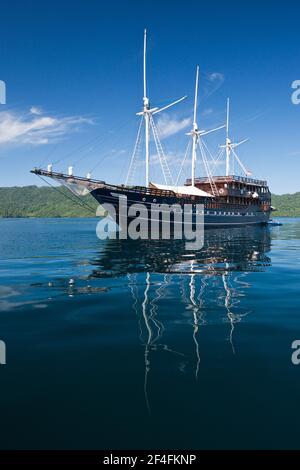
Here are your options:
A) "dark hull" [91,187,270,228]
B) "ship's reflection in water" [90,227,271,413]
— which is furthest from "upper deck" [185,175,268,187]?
"ship's reflection in water" [90,227,271,413]

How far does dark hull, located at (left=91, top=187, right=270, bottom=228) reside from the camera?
40938mm

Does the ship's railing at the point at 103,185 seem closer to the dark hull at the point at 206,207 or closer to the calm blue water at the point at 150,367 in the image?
the dark hull at the point at 206,207

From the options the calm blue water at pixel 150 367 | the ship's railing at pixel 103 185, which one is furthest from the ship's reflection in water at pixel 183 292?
the ship's railing at pixel 103 185

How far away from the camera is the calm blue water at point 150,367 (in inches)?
164

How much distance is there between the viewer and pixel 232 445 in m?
3.96

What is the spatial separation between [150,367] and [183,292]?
636cm

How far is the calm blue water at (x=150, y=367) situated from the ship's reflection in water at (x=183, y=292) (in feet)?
0.18

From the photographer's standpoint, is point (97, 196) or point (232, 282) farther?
point (97, 196)

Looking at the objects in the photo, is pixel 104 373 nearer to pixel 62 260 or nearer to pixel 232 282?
pixel 232 282

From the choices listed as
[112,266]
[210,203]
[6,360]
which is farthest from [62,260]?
[210,203]

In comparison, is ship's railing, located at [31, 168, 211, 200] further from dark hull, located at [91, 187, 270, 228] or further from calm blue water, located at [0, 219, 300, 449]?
calm blue water, located at [0, 219, 300, 449]

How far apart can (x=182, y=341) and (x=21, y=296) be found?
7417 millimetres

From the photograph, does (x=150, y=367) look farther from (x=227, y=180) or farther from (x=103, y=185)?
(x=227, y=180)

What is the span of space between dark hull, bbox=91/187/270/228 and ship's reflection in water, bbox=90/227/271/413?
1885 centimetres
